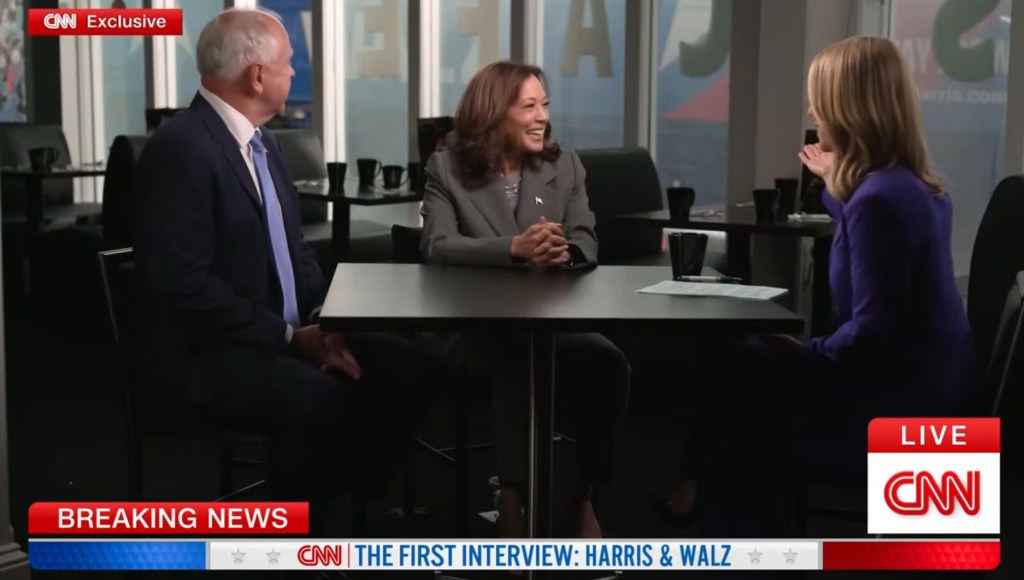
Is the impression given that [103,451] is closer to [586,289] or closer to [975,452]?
[586,289]

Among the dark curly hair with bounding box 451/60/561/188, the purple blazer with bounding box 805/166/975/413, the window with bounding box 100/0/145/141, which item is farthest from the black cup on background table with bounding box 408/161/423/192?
the window with bounding box 100/0/145/141

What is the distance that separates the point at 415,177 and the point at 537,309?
328 cm

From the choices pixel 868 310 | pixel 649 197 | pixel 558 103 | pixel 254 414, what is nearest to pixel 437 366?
pixel 254 414

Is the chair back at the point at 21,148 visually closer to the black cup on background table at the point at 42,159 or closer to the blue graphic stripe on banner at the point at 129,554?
the black cup on background table at the point at 42,159

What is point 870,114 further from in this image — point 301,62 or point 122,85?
point 122,85

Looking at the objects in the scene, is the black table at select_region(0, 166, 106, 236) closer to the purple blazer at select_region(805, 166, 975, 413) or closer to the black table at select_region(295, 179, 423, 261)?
the black table at select_region(295, 179, 423, 261)

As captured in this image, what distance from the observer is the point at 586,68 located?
6.32 m

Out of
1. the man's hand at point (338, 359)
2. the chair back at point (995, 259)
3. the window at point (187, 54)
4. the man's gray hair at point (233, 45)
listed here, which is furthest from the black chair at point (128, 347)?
the window at point (187, 54)

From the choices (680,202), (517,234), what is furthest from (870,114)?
(680,202)

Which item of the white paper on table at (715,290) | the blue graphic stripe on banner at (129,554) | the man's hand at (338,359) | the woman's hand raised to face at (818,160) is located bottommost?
the blue graphic stripe on banner at (129,554)

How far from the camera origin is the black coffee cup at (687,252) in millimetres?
2412

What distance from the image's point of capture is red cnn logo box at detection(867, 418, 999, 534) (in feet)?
6.93

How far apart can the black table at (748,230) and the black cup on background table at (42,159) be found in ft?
10.1

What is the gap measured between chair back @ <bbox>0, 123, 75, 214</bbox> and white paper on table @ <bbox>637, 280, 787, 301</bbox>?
5.07m
